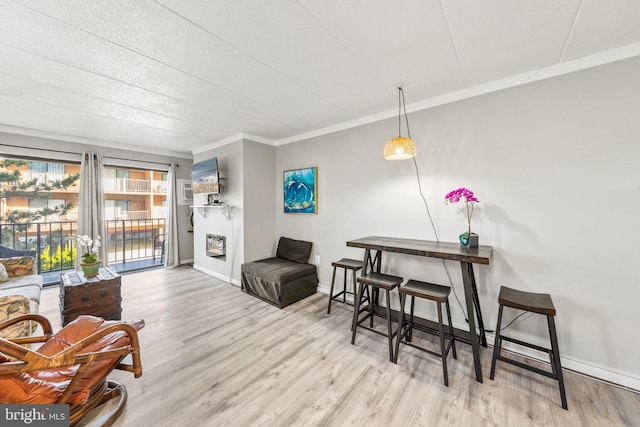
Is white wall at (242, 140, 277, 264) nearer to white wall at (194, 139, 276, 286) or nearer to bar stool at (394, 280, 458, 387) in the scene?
white wall at (194, 139, 276, 286)

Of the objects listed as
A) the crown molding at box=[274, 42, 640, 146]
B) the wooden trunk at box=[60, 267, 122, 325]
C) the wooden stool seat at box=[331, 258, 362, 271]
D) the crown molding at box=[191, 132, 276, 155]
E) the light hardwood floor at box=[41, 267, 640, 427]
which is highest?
the crown molding at box=[191, 132, 276, 155]

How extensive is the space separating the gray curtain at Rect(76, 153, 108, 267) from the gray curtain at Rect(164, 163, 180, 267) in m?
0.98

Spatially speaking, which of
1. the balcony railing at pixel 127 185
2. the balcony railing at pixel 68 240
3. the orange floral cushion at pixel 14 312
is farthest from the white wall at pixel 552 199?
the balcony railing at pixel 127 185

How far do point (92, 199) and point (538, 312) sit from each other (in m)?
5.78

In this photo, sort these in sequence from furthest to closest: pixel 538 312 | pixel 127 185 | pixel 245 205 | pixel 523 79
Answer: pixel 127 185, pixel 245 205, pixel 523 79, pixel 538 312

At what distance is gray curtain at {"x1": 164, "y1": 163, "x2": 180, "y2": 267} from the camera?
4.85 meters

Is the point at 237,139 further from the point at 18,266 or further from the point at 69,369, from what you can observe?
the point at 69,369

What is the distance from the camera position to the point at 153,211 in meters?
5.80

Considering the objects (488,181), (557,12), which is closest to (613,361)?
(488,181)

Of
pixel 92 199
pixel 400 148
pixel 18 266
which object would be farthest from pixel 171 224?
pixel 400 148

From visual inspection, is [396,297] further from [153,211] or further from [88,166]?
[153,211]

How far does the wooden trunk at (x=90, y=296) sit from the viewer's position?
2412 millimetres

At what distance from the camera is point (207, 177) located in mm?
3998

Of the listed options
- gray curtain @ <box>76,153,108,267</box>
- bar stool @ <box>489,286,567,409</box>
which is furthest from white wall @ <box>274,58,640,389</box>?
gray curtain @ <box>76,153,108,267</box>
